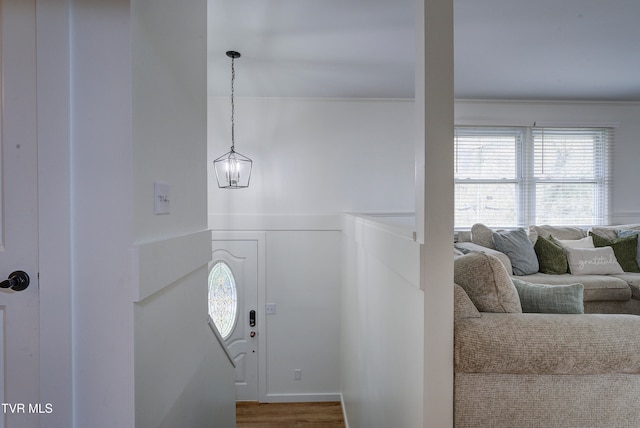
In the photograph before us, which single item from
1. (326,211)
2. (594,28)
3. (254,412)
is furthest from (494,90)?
(254,412)

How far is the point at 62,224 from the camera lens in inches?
36.3

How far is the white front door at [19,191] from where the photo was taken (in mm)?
925

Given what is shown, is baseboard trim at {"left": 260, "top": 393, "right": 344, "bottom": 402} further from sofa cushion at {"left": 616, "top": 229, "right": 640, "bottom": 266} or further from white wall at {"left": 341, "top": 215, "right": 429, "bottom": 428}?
sofa cushion at {"left": 616, "top": 229, "right": 640, "bottom": 266}

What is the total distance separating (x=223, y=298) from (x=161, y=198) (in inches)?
101

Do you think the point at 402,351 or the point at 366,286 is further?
the point at 366,286

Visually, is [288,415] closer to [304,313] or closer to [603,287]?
[304,313]

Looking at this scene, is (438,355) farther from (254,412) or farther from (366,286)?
(254,412)

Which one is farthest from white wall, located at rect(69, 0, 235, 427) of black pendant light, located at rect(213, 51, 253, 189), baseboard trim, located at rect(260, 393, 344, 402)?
baseboard trim, located at rect(260, 393, 344, 402)

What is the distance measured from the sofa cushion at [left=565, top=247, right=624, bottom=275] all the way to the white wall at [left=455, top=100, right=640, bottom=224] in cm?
94

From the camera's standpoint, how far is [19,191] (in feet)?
3.06

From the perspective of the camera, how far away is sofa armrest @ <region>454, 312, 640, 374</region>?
1.10 metres

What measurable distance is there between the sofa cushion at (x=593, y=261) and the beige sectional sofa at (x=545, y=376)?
2331 mm

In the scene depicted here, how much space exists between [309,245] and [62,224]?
2.68 meters

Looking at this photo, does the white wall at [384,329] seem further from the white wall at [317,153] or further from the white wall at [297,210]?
the white wall at [317,153]
